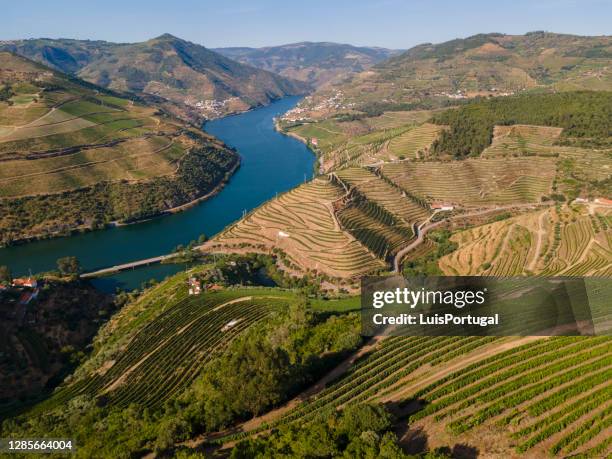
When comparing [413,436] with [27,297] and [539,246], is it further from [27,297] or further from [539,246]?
[27,297]

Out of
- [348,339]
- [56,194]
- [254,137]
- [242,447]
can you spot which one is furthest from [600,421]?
[254,137]

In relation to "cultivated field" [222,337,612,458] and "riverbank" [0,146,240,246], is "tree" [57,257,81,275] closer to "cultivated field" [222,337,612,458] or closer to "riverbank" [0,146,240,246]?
"riverbank" [0,146,240,246]

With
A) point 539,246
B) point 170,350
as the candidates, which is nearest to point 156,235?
point 170,350

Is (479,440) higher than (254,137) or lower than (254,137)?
lower

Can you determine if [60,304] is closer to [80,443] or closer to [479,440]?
[80,443]

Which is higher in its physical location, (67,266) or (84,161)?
(84,161)

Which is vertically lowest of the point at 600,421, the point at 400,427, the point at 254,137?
the point at 400,427

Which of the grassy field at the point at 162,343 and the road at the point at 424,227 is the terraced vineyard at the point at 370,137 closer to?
the road at the point at 424,227
